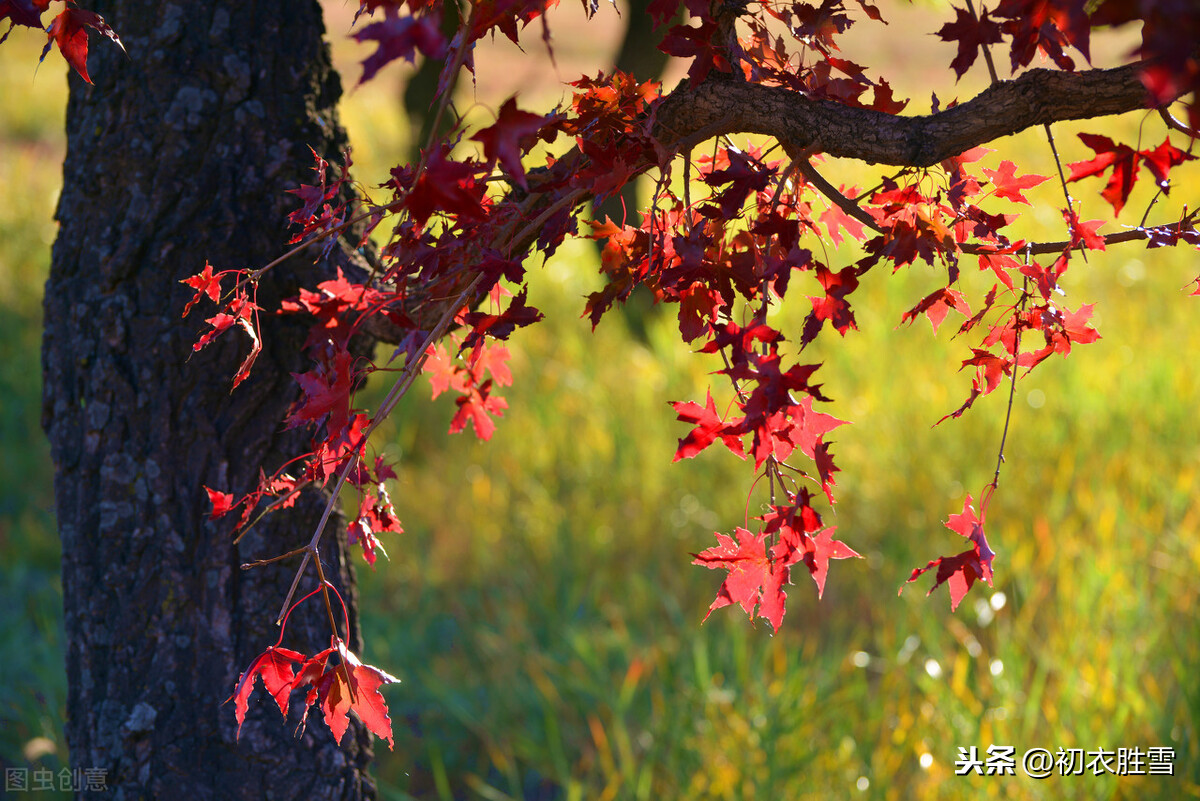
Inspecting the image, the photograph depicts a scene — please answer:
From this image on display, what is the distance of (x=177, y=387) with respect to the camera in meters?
1.56

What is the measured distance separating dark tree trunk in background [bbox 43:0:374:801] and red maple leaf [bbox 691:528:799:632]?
0.81 meters

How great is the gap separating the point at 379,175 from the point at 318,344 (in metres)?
6.09

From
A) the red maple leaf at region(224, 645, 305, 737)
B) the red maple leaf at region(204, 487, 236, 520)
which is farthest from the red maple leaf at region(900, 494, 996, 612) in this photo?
the red maple leaf at region(204, 487, 236, 520)

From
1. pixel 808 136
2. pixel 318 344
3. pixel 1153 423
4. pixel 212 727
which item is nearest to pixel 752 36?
pixel 808 136

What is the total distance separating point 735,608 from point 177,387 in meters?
2.21

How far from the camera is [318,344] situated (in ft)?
4.10

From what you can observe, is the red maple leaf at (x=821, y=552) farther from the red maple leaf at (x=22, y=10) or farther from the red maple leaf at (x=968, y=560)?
the red maple leaf at (x=22, y=10)

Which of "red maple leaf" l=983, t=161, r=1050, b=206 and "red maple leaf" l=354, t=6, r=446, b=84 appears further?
"red maple leaf" l=983, t=161, r=1050, b=206

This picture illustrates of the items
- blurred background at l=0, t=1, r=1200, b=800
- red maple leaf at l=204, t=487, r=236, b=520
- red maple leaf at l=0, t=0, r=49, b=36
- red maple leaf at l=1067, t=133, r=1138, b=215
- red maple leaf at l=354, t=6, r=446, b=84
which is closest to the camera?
red maple leaf at l=354, t=6, r=446, b=84

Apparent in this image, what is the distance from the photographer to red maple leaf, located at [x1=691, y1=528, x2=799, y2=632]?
1.08 m

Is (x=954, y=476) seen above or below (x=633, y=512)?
above

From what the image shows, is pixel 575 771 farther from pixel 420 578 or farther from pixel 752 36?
pixel 752 36

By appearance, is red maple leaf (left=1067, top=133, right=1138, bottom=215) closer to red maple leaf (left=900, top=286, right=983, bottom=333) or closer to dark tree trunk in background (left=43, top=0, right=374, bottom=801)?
red maple leaf (left=900, top=286, right=983, bottom=333)

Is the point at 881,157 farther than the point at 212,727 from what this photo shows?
No
